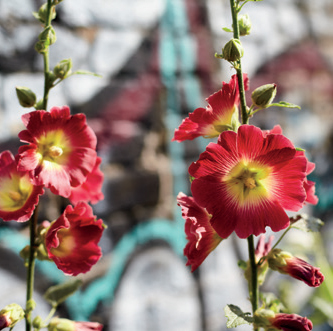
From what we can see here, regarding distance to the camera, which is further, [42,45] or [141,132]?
[141,132]

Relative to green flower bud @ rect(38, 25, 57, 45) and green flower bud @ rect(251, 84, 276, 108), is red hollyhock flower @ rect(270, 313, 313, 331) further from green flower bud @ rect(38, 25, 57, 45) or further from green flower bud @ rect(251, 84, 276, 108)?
green flower bud @ rect(38, 25, 57, 45)

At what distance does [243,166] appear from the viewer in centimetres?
40

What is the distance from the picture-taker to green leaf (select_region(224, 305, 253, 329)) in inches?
14.3

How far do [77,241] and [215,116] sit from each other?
18 centimetres

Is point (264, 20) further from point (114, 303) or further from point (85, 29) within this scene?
point (114, 303)

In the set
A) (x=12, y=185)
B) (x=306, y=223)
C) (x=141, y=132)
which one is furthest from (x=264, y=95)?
(x=141, y=132)

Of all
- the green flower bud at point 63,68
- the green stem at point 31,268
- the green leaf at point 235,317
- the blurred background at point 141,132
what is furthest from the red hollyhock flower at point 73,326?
the blurred background at point 141,132

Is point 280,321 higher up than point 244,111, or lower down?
lower down

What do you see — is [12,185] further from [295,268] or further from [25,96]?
[295,268]

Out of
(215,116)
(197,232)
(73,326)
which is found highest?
Answer: (215,116)

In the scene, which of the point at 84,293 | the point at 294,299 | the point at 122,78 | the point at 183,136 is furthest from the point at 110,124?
the point at 294,299

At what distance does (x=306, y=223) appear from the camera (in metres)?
0.44

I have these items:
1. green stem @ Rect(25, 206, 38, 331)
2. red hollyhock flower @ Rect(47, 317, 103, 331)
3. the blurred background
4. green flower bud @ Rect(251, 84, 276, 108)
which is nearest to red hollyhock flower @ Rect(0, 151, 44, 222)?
green stem @ Rect(25, 206, 38, 331)

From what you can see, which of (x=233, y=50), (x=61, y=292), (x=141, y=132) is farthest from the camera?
(x=141, y=132)
